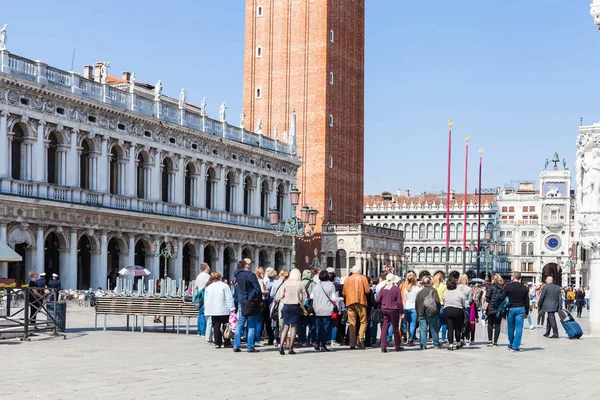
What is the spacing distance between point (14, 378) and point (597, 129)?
12.6 metres

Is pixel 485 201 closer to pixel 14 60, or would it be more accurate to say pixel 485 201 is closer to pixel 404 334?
pixel 14 60

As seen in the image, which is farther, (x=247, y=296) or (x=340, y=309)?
(x=340, y=309)

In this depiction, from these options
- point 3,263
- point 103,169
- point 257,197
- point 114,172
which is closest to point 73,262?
point 3,263

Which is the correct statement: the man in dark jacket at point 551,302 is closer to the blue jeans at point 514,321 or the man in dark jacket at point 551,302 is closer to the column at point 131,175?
the blue jeans at point 514,321

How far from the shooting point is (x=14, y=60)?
1264 inches

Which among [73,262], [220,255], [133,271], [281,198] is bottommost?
[220,255]

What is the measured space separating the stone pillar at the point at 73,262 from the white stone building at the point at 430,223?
60.5 metres

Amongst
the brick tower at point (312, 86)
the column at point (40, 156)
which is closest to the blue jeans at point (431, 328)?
the column at point (40, 156)

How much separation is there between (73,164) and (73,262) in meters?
3.69

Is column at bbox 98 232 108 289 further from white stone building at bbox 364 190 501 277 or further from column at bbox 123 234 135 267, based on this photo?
white stone building at bbox 364 190 501 277

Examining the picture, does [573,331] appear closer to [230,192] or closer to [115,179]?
[115,179]

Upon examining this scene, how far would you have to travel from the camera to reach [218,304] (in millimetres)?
14789

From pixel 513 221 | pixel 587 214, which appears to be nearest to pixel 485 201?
pixel 513 221

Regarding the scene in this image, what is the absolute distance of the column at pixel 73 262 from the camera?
34.8 metres
